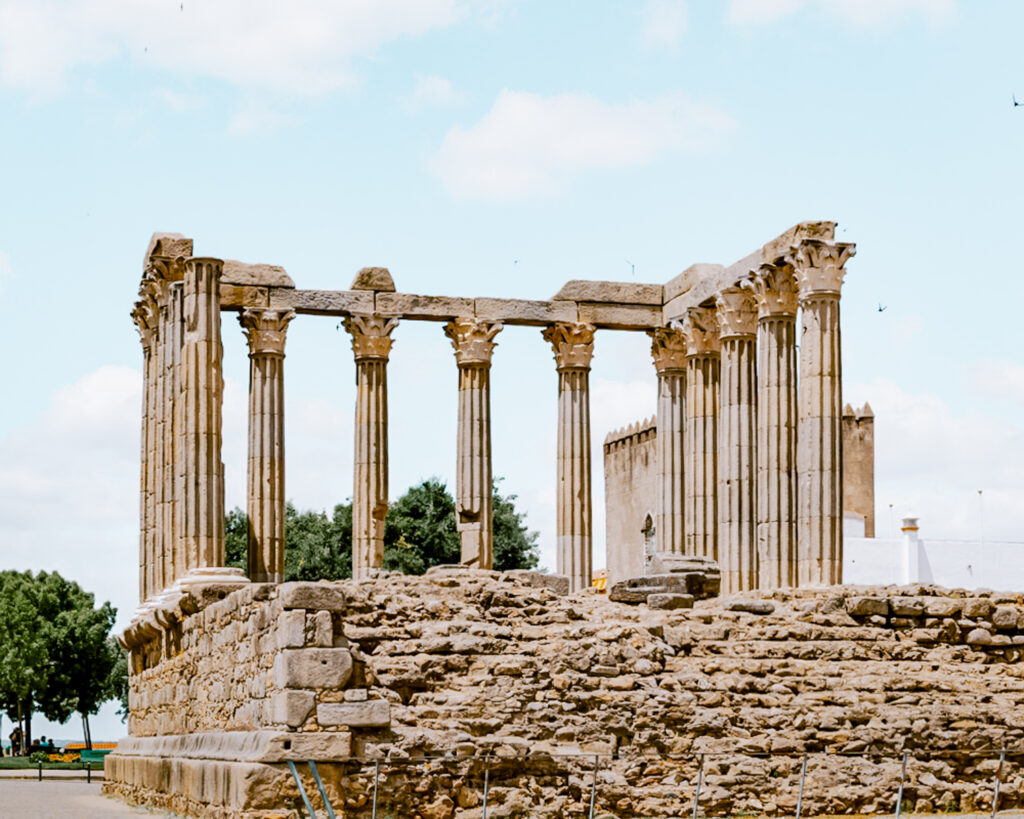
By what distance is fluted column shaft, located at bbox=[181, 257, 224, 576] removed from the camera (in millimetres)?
31234

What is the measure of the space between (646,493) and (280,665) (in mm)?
30006

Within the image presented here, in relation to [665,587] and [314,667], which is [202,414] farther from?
[314,667]

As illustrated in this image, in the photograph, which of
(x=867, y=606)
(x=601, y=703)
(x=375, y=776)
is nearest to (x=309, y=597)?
(x=375, y=776)

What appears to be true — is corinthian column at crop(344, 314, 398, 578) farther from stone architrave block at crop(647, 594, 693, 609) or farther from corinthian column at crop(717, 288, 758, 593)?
stone architrave block at crop(647, 594, 693, 609)

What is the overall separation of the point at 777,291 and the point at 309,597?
1539 centimetres

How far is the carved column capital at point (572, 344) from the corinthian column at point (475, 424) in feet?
4.34

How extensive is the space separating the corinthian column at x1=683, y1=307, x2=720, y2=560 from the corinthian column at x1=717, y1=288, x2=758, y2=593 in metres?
1.70

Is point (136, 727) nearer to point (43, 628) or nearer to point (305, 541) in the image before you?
point (305, 541)

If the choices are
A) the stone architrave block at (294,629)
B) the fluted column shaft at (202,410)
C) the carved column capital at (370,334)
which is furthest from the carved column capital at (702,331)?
the stone architrave block at (294,629)

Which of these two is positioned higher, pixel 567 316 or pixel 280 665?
pixel 567 316

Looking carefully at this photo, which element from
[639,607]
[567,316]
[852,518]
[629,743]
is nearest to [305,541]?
[852,518]

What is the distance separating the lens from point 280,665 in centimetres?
1764

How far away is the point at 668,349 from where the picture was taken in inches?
1448

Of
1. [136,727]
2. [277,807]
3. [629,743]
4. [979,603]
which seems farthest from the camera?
[136,727]
